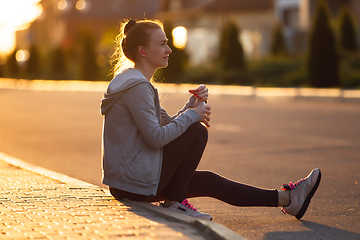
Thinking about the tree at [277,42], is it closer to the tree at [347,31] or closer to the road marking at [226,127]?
the tree at [347,31]

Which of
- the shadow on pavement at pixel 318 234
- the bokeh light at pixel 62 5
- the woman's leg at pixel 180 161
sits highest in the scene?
the bokeh light at pixel 62 5

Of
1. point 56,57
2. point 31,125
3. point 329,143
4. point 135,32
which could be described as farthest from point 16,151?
point 56,57

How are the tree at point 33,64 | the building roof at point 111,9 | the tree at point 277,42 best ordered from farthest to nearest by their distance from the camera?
the building roof at point 111,9, the tree at point 33,64, the tree at point 277,42

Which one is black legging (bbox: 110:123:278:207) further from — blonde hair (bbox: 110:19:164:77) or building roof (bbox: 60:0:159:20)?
building roof (bbox: 60:0:159:20)

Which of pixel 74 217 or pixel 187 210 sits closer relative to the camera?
pixel 74 217

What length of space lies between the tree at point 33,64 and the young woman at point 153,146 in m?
52.1

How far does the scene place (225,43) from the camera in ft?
109

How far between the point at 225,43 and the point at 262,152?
81.4 ft

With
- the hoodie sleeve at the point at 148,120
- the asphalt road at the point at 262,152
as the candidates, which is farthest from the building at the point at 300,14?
the hoodie sleeve at the point at 148,120

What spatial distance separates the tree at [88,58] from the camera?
4394cm

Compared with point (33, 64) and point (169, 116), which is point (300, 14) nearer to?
point (33, 64)

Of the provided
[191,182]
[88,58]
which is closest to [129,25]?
[191,182]

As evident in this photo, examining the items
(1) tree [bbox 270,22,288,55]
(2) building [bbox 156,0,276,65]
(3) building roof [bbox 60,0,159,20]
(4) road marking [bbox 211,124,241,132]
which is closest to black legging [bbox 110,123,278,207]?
(4) road marking [bbox 211,124,241,132]

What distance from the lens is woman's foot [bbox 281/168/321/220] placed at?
14.6ft
